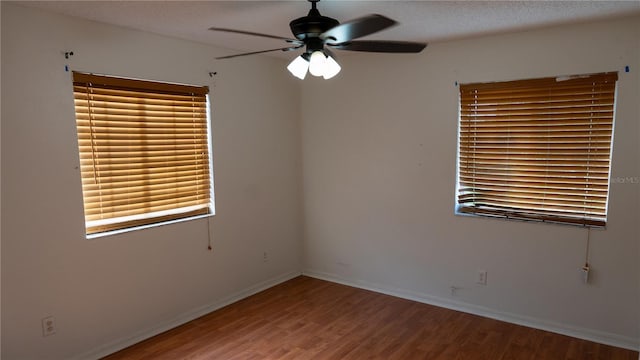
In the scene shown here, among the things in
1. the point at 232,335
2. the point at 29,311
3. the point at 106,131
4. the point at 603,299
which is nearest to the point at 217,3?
the point at 106,131

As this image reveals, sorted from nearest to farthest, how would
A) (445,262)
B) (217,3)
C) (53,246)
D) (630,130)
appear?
(217,3) → (53,246) → (630,130) → (445,262)

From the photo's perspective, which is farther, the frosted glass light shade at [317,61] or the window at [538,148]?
the window at [538,148]

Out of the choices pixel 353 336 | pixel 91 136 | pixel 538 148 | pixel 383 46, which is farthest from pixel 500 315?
pixel 91 136

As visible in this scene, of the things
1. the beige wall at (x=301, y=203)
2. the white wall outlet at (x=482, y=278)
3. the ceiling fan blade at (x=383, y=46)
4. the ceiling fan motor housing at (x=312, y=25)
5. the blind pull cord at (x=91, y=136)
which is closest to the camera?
the ceiling fan motor housing at (x=312, y=25)

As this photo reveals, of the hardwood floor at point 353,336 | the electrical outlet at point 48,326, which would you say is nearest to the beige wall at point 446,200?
the hardwood floor at point 353,336

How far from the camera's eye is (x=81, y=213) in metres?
2.79

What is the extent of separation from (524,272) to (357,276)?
1599mm

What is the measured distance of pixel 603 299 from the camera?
9.96 feet

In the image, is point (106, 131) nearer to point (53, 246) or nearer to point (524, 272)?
point (53, 246)

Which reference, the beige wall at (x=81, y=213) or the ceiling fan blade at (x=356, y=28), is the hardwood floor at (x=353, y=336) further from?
the ceiling fan blade at (x=356, y=28)

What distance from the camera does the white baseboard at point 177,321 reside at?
2915mm

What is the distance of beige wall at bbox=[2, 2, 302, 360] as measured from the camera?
A: 250cm

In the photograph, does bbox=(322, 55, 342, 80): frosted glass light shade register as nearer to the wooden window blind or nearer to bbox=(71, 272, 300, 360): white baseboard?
the wooden window blind

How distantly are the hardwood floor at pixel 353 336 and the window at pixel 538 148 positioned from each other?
0.93 metres
